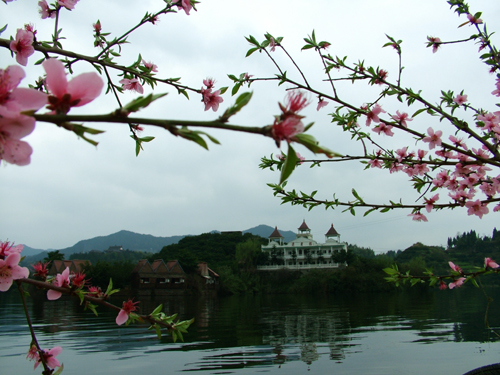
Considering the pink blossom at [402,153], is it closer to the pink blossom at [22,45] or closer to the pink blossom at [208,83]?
the pink blossom at [208,83]

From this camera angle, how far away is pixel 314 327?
1207 centimetres

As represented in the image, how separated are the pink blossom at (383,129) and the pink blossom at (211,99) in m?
1.51

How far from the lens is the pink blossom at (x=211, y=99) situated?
198cm

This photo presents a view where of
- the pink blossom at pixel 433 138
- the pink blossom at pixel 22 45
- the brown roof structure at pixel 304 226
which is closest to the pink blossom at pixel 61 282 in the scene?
the pink blossom at pixel 22 45

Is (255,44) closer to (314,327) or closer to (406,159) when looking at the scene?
(406,159)

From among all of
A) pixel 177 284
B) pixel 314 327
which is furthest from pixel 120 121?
pixel 177 284

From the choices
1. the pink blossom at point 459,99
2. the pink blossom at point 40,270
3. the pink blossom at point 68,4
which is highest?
the pink blossom at point 68,4

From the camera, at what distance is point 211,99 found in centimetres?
199

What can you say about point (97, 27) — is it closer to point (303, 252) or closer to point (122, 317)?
point (122, 317)

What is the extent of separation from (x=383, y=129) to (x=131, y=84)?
199cm

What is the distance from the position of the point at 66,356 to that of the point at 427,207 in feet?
27.2

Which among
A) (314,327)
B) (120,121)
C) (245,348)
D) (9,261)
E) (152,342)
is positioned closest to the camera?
(120,121)

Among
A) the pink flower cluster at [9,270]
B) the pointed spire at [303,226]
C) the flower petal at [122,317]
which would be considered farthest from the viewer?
the pointed spire at [303,226]

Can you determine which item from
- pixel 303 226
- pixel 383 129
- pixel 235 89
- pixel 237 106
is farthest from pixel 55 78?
pixel 303 226
